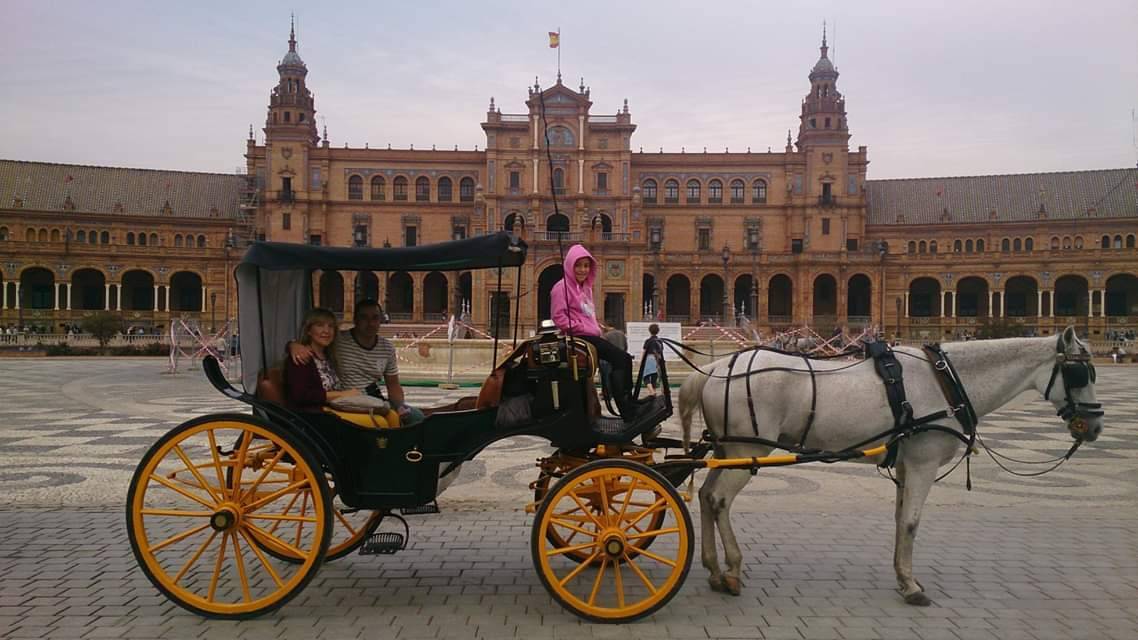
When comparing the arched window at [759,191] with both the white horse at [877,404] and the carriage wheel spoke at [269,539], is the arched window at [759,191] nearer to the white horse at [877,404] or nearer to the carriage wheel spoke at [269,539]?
the white horse at [877,404]

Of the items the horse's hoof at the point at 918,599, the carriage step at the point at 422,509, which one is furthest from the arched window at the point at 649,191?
the horse's hoof at the point at 918,599

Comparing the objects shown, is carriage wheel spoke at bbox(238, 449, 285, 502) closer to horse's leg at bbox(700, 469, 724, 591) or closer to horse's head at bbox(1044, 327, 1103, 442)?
horse's leg at bbox(700, 469, 724, 591)

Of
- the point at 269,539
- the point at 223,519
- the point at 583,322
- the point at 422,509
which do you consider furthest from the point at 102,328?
the point at 583,322

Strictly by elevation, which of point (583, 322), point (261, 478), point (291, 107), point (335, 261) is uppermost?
point (291, 107)

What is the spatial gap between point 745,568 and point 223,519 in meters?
3.68

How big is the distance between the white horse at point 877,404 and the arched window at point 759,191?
6107cm

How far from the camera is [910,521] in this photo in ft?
16.2

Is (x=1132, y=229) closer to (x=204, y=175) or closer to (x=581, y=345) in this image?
(x=581, y=345)

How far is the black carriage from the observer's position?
14.8 ft

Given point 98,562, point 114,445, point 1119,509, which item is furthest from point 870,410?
point 114,445

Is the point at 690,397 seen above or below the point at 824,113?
below

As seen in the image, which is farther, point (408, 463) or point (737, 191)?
point (737, 191)

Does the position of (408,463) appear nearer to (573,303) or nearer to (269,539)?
(269,539)

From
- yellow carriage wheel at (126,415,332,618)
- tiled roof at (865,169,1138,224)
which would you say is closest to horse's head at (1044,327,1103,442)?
yellow carriage wheel at (126,415,332,618)
